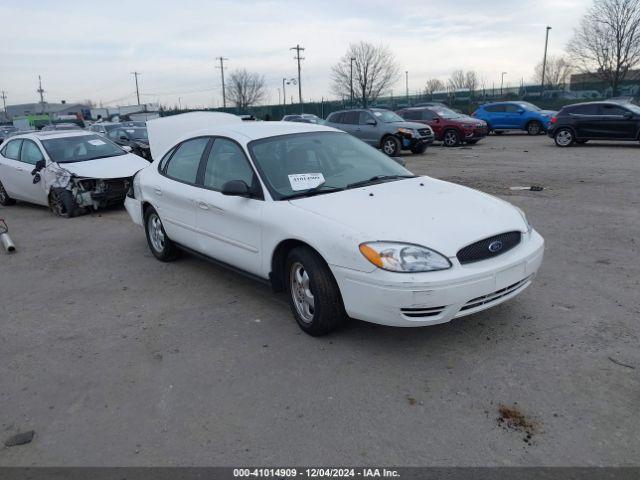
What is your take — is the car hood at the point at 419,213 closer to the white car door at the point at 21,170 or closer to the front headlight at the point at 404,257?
the front headlight at the point at 404,257

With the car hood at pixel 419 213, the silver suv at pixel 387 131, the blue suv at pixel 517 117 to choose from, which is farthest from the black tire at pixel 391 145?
the car hood at pixel 419 213

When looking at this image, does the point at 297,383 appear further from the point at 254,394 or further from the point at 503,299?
the point at 503,299

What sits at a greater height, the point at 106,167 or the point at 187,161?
the point at 187,161

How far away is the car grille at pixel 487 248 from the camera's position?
3512 mm

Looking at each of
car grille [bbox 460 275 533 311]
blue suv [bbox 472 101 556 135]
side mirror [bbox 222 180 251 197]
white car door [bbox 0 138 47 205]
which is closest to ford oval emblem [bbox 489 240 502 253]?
car grille [bbox 460 275 533 311]

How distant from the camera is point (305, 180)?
172 inches

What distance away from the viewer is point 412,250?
342 centimetres

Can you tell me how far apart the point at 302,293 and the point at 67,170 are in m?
7.10

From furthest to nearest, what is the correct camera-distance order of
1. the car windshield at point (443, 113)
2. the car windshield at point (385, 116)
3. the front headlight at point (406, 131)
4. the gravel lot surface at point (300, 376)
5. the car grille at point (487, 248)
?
1. the car windshield at point (443, 113)
2. the car windshield at point (385, 116)
3. the front headlight at point (406, 131)
4. the car grille at point (487, 248)
5. the gravel lot surface at point (300, 376)

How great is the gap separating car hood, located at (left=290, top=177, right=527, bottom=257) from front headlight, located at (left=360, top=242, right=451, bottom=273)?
47 millimetres

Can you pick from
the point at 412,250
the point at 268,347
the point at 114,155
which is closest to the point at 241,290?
the point at 268,347

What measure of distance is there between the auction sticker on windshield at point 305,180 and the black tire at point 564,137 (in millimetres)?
16395

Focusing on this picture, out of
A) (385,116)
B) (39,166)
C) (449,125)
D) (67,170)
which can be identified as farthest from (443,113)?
(39,166)

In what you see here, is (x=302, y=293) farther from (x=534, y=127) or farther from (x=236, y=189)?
(x=534, y=127)
